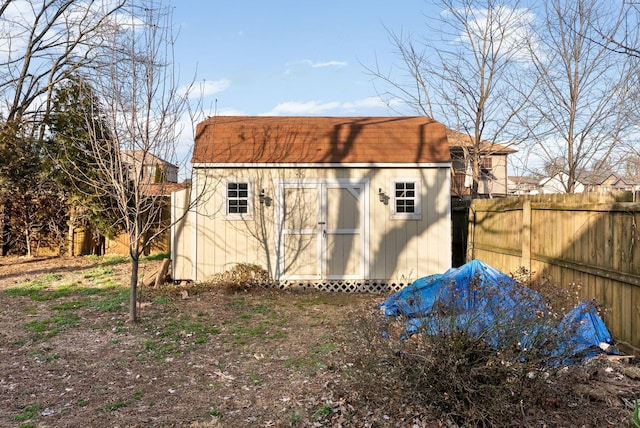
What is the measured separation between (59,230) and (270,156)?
7552mm

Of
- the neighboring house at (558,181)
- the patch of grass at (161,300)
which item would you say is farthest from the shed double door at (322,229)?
the neighboring house at (558,181)

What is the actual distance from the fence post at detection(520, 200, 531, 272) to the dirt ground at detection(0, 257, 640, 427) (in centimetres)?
267

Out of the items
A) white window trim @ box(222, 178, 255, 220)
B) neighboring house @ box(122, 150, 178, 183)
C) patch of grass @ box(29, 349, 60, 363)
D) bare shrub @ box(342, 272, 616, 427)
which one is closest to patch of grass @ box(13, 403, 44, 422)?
patch of grass @ box(29, 349, 60, 363)

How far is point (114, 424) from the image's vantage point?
3.71 m

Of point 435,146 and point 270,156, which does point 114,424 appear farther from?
point 435,146

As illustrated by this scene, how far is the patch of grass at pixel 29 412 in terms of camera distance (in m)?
3.79

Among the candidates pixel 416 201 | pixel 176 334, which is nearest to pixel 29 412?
pixel 176 334

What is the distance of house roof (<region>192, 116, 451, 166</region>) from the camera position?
9727mm

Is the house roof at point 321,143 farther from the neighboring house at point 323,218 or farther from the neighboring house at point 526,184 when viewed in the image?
the neighboring house at point 526,184

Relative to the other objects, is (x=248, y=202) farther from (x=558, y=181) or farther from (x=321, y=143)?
(x=558, y=181)

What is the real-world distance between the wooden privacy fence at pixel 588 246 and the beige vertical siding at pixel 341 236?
1786 mm

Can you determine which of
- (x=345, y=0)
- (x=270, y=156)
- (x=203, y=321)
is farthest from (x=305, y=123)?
(x=203, y=321)

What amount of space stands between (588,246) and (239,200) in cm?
654

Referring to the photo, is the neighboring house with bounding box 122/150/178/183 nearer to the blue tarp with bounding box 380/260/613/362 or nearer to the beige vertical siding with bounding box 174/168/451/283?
the beige vertical siding with bounding box 174/168/451/283
